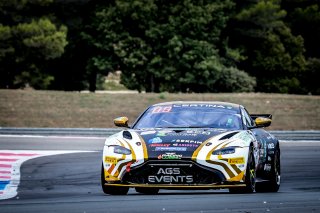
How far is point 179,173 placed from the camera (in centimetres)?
980

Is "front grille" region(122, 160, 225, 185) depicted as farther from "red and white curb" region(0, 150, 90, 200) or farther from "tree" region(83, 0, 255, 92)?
"tree" region(83, 0, 255, 92)

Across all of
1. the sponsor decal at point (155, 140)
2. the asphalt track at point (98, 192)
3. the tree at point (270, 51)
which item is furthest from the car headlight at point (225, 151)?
the tree at point (270, 51)

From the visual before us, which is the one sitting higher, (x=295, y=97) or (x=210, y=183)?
(x=210, y=183)

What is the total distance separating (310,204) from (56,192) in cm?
439

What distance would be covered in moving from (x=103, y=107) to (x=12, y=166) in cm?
1994

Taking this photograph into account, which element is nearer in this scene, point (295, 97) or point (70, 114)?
point (70, 114)

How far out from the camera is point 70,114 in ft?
115

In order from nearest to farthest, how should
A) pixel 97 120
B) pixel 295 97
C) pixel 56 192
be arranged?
1. pixel 56 192
2. pixel 97 120
3. pixel 295 97

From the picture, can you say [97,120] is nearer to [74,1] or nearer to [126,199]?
[74,1]

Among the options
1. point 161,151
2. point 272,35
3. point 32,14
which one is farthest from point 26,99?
point 161,151

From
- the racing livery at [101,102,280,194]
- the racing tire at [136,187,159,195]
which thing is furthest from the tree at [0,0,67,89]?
the racing livery at [101,102,280,194]

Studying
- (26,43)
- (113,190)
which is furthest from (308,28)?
(113,190)

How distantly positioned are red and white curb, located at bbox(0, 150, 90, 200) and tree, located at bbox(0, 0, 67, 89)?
2461 centimetres

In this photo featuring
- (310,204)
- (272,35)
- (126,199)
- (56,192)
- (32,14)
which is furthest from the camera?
(272,35)
